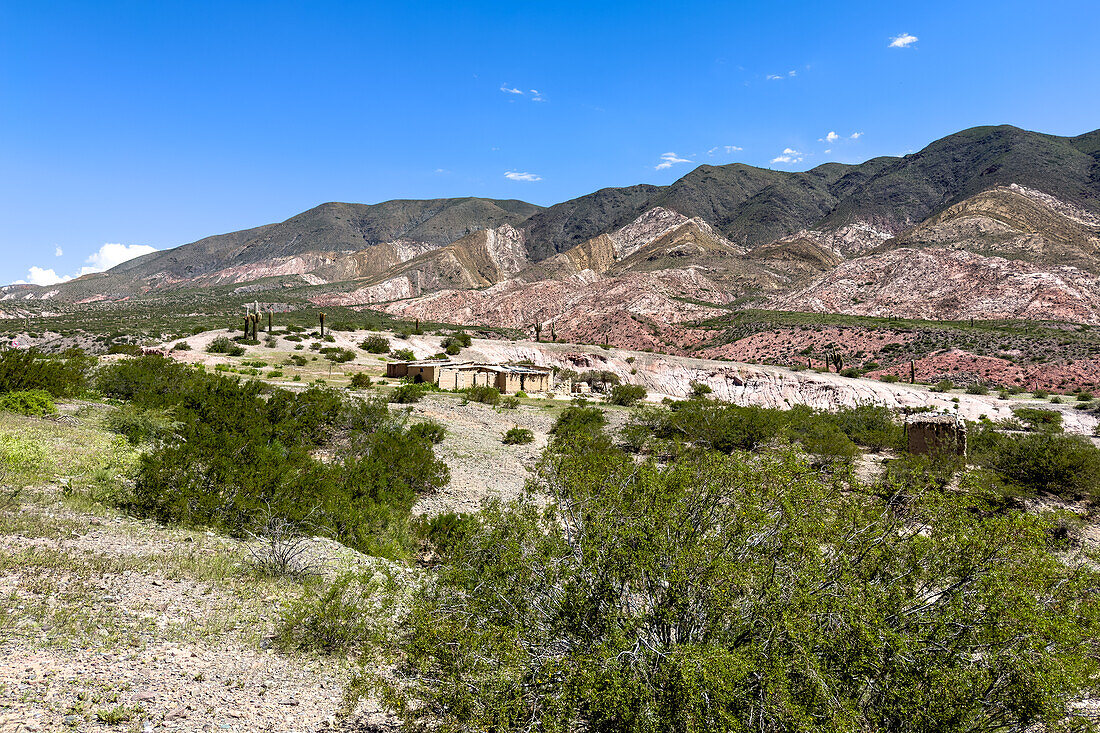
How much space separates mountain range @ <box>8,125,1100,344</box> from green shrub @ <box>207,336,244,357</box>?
51.5 meters

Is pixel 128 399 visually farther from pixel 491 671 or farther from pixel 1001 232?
pixel 1001 232

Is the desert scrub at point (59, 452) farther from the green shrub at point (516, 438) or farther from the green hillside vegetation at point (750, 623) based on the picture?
the green shrub at point (516, 438)

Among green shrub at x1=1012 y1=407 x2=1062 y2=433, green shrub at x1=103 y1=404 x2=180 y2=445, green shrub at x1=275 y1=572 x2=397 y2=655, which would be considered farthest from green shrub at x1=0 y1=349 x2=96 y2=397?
green shrub at x1=1012 y1=407 x2=1062 y2=433

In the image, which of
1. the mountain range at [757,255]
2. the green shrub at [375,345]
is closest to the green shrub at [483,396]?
the green shrub at [375,345]

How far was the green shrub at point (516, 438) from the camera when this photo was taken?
1920 centimetres

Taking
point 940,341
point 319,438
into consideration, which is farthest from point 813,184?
point 319,438

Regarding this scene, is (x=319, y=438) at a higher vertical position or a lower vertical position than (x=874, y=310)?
lower

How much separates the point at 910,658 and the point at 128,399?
2242 centimetres

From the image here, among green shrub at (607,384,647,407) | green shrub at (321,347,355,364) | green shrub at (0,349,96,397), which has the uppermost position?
green shrub at (0,349,96,397)

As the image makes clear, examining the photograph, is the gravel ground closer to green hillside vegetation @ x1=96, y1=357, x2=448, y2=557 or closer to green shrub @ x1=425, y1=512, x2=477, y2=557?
green hillside vegetation @ x1=96, y1=357, x2=448, y2=557

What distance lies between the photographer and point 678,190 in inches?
6526

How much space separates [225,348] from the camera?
41625 millimetres

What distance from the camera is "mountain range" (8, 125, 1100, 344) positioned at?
78.1 metres

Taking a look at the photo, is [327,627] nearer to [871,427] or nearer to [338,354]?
[871,427]
